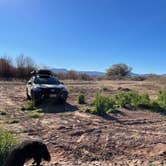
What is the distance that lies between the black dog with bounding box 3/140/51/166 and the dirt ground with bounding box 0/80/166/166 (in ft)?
3.14

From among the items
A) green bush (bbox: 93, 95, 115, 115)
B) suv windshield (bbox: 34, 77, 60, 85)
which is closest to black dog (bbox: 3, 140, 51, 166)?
green bush (bbox: 93, 95, 115, 115)

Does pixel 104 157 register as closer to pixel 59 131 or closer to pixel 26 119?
pixel 59 131

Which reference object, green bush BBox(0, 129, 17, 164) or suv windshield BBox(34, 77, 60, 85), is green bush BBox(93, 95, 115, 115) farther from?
green bush BBox(0, 129, 17, 164)

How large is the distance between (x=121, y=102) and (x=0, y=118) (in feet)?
→ 21.7

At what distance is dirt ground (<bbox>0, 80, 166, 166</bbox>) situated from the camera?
8102 mm

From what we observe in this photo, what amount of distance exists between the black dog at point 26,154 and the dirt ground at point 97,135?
0.96 meters

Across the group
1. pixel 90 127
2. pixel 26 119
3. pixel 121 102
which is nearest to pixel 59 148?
pixel 90 127

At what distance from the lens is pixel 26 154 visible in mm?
6215

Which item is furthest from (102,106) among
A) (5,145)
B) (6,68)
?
(6,68)

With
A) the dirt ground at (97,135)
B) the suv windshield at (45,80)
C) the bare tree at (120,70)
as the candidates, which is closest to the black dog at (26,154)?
the dirt ground at (97,135)

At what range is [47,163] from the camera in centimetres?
736

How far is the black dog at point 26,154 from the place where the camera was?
5980 millimetres

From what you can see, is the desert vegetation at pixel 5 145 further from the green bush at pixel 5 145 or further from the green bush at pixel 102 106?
the green bush at pixel 102 106

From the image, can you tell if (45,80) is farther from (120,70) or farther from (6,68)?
(120,70)
